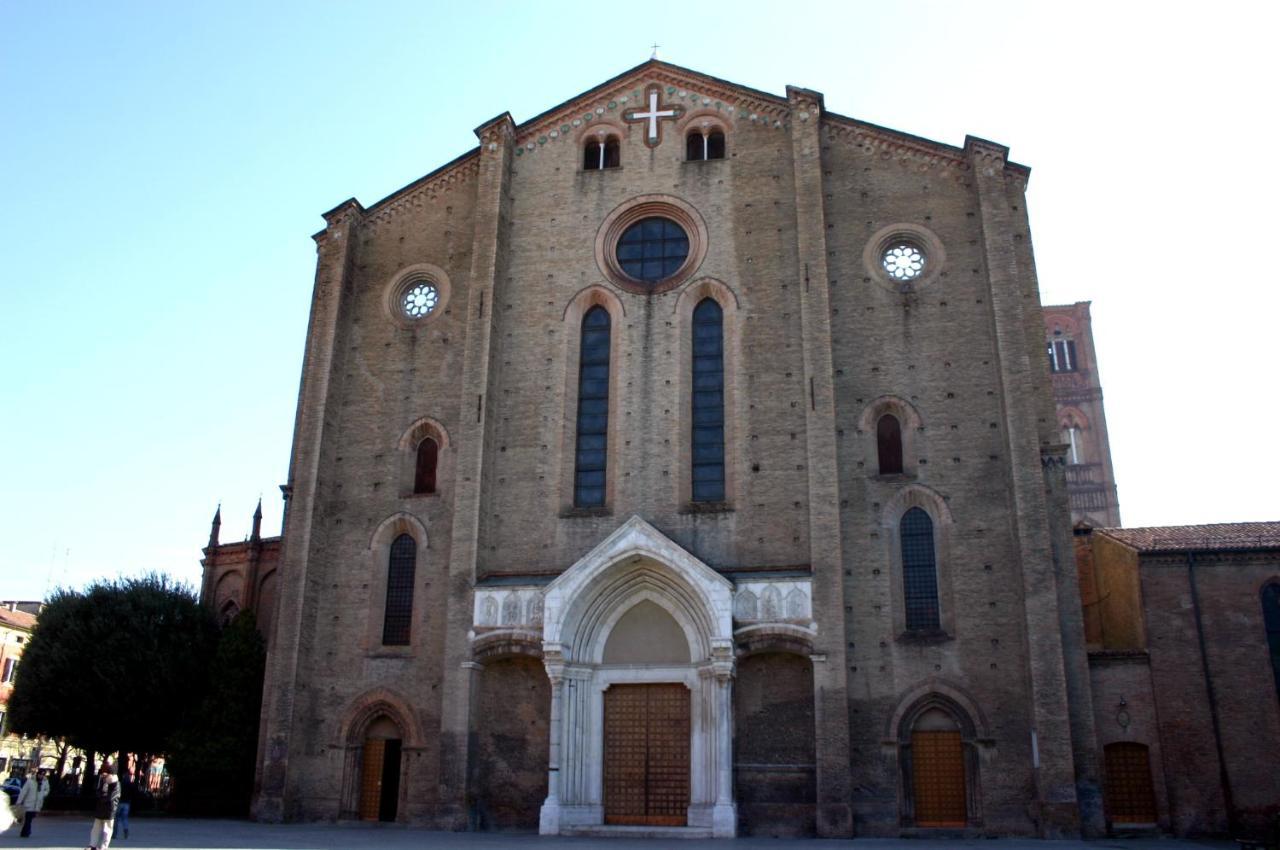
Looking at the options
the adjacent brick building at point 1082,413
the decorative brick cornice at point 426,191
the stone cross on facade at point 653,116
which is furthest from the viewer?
the adjacent brick building at point 1082,413

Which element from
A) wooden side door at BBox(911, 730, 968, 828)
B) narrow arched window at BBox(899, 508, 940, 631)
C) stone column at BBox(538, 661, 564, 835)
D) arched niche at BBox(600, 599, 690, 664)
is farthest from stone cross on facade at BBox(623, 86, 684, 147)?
wooden side door at BBox(911, 730, 968, 828)

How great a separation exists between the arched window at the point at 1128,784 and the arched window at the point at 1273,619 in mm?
3260

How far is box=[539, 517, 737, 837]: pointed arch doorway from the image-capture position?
69.6ft

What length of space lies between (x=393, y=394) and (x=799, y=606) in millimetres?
Result: 11253

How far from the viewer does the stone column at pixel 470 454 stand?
2186cm

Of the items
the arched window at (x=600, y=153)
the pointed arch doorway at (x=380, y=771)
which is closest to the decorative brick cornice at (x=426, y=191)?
the arched window at (x=600, y=153)

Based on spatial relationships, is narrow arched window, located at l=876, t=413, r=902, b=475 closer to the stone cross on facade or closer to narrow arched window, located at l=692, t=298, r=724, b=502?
narrow arched window, located at l=692, t=298, r=724, b=502

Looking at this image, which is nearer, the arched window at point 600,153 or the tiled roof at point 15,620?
the arched window at point 600,153

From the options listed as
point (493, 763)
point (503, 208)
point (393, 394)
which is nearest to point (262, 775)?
point (493, 763)

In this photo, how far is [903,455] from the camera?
22875 mm

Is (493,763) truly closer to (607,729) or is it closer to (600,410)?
(607,729)

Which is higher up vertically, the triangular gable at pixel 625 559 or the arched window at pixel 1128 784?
the triangular gable at pixel 625 559

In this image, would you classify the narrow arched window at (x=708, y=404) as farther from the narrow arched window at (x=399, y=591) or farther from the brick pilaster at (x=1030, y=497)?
the narrow arched window at (x=399, y=591)

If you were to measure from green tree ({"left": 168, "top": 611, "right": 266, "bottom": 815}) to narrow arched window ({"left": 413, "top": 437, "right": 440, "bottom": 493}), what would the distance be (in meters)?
5.90
